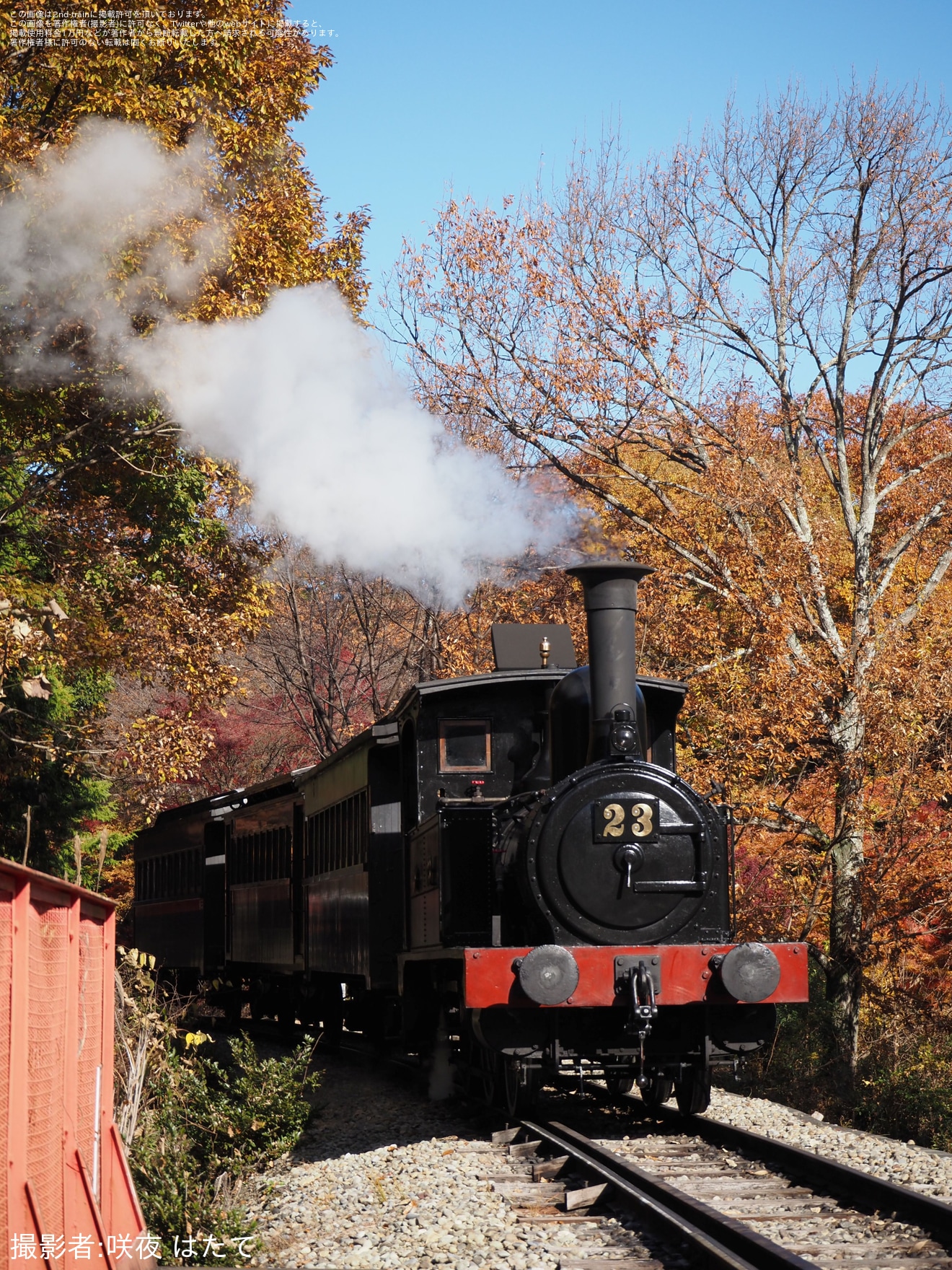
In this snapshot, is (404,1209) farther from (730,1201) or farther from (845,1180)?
(845,1180)

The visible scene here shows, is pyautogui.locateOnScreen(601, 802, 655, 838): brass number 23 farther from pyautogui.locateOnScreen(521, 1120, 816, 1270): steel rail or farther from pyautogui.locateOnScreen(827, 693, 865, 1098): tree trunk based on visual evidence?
pyautogui.locateOnScreen(827, 693, 865, 1098): tree trunk

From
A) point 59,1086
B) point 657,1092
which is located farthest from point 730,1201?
point 59,1086

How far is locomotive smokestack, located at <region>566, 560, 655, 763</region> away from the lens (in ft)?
26.7

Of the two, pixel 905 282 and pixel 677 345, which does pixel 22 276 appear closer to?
pixel 677 345

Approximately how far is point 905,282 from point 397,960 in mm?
11162

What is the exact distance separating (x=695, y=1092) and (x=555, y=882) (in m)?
1.82

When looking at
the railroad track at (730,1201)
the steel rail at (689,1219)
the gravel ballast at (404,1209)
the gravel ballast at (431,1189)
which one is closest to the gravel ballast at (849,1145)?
the gravel ballast at (431,1189)

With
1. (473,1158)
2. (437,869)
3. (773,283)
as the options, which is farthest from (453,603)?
(473,1158)

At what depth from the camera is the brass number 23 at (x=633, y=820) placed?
8.00 m

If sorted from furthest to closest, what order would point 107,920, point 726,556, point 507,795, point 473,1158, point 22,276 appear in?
point 726,556 → point 22,276 → point 507,795 → point 473,1158 → point 107,920

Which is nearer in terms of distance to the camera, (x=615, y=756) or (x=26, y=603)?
(x=615, y=756)

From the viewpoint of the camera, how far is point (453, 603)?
56.3 feet

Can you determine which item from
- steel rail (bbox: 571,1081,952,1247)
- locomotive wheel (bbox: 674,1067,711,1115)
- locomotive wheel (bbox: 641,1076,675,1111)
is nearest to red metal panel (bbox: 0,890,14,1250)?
steel rail (bbox: 571,1081,952,1247)

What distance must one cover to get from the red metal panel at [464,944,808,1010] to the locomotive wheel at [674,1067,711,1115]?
2.55ft
